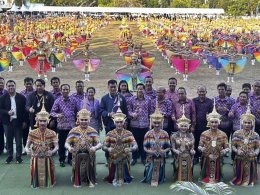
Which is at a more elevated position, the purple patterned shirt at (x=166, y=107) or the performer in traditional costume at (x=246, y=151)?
the purple patterned shirt at (x=166, y=107)

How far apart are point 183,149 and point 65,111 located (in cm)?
Answer: 192

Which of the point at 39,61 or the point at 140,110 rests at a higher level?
the point at 140,110

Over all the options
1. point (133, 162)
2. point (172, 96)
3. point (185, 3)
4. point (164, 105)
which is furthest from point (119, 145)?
point (185, 3)

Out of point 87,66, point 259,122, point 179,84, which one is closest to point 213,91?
point 179,84

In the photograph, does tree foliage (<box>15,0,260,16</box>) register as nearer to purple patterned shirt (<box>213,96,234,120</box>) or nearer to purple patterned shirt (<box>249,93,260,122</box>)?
purple patterned shirt (<box>213,96,234,120</box>)

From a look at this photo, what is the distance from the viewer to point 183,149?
659 cm

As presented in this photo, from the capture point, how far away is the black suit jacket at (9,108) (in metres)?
7.42

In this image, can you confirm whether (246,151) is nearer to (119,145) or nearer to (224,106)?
(224,106)

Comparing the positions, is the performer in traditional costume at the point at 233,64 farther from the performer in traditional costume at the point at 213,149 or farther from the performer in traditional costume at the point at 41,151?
the performer in traditional costume at the point at 41,151

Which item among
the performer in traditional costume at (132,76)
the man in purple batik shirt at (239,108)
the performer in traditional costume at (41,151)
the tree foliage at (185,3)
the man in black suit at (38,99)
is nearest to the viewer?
the performer in traditional costume at (41,151)

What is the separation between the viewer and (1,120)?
763 centimetres

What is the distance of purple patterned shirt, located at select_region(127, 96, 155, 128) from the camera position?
7.44 meters

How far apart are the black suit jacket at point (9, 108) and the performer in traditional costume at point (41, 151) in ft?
3.52

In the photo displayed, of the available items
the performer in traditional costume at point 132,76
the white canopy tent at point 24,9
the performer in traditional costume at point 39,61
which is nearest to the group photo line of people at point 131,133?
A: the performer in traditional costume at point 132,76
